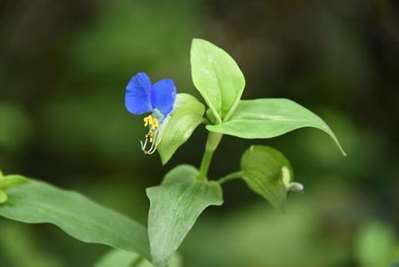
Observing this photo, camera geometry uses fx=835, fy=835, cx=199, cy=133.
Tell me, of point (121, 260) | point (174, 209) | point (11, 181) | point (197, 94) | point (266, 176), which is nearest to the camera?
point (174, 209)

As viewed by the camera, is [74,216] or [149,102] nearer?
[149,102]

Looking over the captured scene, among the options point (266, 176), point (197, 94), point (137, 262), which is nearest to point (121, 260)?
point (137, 262)

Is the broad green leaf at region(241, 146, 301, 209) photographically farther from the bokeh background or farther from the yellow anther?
the bokeh background

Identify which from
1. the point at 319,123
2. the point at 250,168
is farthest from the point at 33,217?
the point at 319,123

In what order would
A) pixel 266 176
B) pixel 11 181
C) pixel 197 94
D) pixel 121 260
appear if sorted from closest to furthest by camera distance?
1. pixel 266 176
2. pixel 11 181
3. pixel 121 260
4. pixel 197 94

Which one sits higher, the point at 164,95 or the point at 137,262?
the point at 164,95

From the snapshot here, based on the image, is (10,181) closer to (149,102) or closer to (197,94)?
(149,102)

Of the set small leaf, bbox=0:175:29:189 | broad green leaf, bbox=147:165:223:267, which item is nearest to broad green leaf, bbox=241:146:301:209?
broad green leaf, bbox=147:165:223:267

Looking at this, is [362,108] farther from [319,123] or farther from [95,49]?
[319,123]
